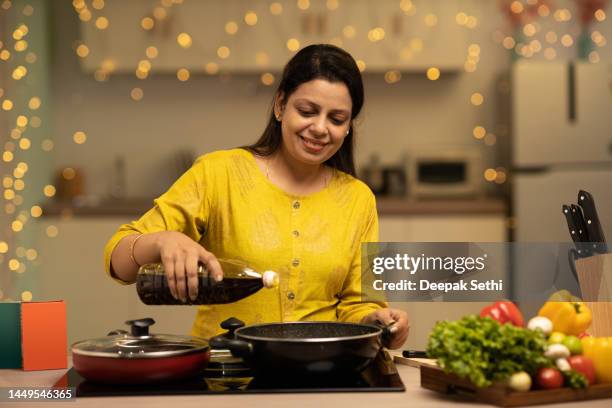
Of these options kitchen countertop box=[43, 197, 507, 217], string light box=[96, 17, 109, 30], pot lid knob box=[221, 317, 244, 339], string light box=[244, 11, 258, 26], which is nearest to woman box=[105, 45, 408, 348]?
pot lid knob box=[221, 317, 244, 339]

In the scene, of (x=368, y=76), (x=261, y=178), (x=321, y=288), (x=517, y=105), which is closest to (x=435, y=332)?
(x=321, y=288)

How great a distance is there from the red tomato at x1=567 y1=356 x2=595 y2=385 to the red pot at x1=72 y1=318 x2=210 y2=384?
23.2 inches

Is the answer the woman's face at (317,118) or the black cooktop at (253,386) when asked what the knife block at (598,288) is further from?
the woman's face at (317,118)

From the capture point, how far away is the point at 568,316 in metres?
1.48

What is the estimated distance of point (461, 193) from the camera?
4.41m

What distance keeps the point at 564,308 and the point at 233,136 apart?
11.1ft

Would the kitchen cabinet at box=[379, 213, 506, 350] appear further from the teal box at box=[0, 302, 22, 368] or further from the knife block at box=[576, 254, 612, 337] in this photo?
the teal box at box=[0, 302, 22, 368]

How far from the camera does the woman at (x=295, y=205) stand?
1.97 meters

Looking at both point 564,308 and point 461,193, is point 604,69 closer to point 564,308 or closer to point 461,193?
point 461,193

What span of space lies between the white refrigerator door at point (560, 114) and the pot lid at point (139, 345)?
10.2 ft

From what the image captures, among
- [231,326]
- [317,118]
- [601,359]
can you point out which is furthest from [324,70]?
[601,359]

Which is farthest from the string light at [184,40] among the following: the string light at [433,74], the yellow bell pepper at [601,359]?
the yellow bell pepper at [601,359]

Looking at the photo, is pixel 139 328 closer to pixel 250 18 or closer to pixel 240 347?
pixel 240 347

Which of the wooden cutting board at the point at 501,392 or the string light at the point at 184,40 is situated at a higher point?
the string light at the point at 184,40
